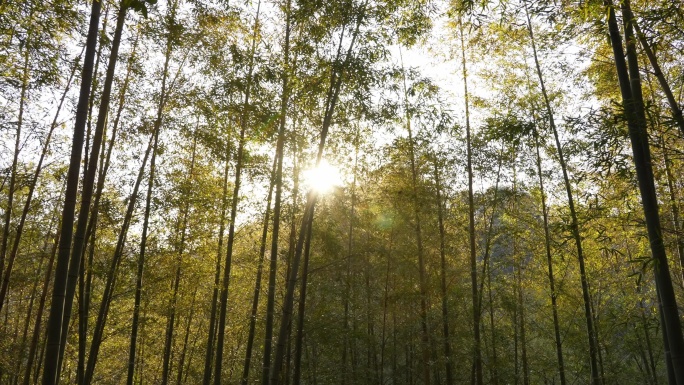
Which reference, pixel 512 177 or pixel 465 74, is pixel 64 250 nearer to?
pixel 465 74

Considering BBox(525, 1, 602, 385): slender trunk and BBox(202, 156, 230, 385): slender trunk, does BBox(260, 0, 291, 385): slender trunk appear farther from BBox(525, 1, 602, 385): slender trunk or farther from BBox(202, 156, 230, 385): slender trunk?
BBox(525, 1, 602, 385): slender trunk

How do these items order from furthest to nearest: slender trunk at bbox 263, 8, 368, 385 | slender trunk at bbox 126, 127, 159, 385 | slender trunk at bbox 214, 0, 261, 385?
slender trunk at bbox 126, 127, 159, 385
slender trunk at bbox 214, 0, 261, 385
slender trunk at bbox 263, 8, 368, 385

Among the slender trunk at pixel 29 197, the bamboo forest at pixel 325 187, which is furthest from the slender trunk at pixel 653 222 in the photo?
the slender trunk at pixel 29 197

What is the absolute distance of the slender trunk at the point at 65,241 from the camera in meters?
2.87

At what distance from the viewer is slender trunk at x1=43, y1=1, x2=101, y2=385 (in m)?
2.87

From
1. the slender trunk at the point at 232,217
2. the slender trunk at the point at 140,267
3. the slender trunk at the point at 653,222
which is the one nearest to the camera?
the slender trunk at the point at 653,222

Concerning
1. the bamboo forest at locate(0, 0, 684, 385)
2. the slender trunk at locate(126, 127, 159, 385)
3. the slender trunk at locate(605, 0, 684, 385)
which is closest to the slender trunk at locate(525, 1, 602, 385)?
the bamboo forest at locate(0, 0, 684, 385)

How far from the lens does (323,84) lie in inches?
230

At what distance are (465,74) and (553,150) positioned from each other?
7.72 feet

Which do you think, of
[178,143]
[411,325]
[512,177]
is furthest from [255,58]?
[411,325]

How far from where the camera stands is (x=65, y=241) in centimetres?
298

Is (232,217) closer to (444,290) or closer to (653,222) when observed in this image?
(444,290)

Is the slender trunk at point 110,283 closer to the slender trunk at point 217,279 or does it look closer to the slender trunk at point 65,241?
the slender trunk at point 217,279

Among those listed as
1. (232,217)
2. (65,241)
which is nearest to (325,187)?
(232,217)
